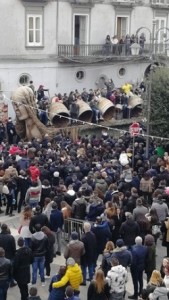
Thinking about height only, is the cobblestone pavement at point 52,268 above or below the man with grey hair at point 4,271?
below

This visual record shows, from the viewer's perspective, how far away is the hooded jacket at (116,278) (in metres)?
12.0

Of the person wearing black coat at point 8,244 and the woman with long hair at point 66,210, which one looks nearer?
the person wearing black coat at point 8,244

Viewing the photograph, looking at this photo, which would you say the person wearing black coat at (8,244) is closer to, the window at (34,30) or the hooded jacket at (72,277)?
the hooded jacket at (72,277)

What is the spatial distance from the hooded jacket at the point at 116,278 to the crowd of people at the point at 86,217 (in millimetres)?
20

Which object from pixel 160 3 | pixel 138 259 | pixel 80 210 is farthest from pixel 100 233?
pixel 160 3

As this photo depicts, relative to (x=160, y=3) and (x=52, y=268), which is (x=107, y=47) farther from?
(x=52, y=268)

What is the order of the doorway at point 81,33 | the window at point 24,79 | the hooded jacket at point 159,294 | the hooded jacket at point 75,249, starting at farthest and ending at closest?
1. the doorway at point 81,33
2. the window at point 24,79
3. the hooded jacket at point 75,249
4. the hooded jacket at point 159,294

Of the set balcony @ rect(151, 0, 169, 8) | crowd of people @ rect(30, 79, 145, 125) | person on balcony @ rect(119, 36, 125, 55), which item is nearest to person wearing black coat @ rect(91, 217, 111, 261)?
crowd of people @ rect(30, 79, 145, 125)

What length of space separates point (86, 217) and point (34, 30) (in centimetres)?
1910

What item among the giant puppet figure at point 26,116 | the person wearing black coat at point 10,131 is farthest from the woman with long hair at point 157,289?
the person wearing black coat at point 10,131

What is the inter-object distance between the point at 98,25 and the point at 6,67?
23.6 feet

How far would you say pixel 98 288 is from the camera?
11656 mm

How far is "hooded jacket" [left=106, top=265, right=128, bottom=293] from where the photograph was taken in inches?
472

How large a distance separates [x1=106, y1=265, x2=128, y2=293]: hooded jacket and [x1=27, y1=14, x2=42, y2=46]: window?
22.8 metres
